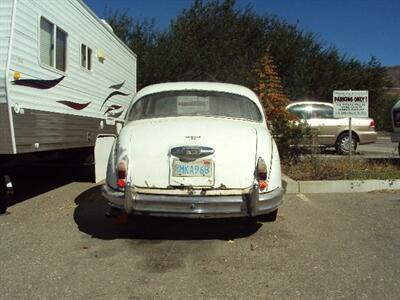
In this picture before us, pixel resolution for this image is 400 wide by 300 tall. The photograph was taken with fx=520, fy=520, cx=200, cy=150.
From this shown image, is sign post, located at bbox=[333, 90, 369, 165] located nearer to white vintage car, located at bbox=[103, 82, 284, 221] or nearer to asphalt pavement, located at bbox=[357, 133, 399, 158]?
asphalt pavement, located at bbox=[357, 133, 399, 158]

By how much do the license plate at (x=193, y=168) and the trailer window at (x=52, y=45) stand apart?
3128mm

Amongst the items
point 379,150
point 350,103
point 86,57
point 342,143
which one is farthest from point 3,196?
point 379,150

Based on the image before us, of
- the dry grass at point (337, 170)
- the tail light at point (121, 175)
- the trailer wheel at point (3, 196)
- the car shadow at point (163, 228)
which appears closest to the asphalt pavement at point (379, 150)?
the dry grass at point (337, 170)

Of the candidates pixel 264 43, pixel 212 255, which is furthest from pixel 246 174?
pixel 264 43

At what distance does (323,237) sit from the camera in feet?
18.7

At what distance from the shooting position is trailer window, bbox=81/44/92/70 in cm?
914

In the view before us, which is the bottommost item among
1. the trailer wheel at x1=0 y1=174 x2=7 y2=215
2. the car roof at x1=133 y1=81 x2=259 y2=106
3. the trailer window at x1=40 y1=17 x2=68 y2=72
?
the trailer wheel at x1=0 y1=174 x2=7 y2=215

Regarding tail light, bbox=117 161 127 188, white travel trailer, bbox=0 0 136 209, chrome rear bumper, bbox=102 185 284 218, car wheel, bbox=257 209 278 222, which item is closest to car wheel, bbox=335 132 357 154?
white travel trailer, bbox=0 0 136 209

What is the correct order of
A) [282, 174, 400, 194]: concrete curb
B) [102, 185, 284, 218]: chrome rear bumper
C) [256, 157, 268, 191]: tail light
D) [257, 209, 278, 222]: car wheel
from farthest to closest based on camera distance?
[282, 174, 400, 194]: concrete curb, [257, 209, 278, 222]: car wheel, [256, 157, 268, 191]: tail light, [102, 185, 284, 218]: chrome rear bumper

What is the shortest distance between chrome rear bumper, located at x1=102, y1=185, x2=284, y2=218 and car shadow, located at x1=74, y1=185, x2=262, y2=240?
0.67 meters

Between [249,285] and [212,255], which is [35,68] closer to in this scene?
[212,255]

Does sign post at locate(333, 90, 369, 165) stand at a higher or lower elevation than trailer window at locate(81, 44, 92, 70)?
lower

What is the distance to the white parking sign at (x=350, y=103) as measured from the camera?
1016 centimetres

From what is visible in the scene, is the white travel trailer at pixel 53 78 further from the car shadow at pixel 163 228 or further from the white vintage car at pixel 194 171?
the white vintage car at pixel 194 171
